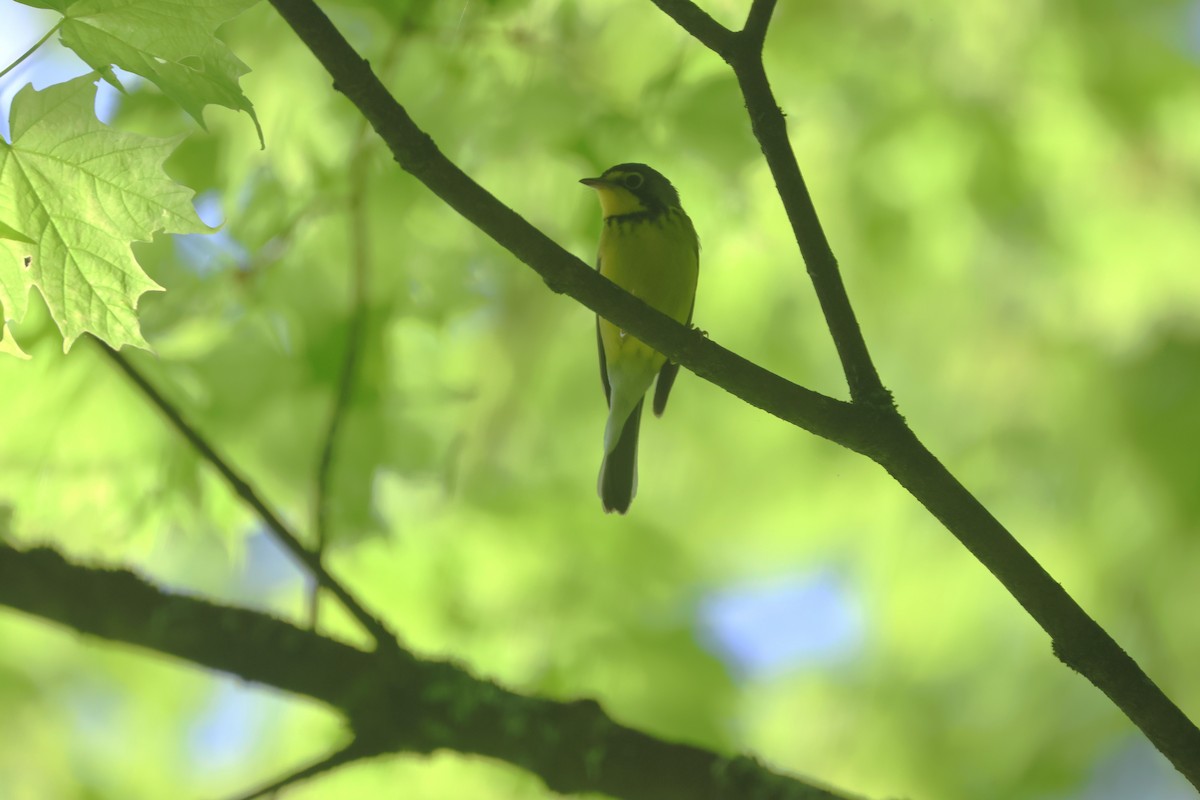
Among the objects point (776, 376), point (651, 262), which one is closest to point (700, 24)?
point (776, 376)

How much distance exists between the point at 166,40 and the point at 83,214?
0.37 metres

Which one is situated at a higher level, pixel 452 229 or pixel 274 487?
pixel 452 229

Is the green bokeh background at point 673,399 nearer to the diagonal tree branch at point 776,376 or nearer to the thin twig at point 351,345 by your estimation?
the thin twig at point 351,345

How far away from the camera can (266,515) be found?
281 cm

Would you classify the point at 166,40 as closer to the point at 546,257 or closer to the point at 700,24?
the point at 546,257

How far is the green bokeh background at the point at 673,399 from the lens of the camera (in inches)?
133

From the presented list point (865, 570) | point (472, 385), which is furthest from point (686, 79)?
point (865, 570)

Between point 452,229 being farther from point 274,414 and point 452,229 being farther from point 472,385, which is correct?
point 472,385

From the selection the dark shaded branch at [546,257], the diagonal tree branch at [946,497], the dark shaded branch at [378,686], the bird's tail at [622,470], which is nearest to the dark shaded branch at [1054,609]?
the diagonal tree branch at [946,497]

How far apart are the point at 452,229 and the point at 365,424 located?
72 centimetres

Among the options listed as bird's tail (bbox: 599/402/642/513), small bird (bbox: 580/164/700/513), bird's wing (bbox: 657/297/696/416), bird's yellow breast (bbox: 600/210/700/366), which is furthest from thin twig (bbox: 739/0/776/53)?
bird's wing (bbox: 657/297/696/416)

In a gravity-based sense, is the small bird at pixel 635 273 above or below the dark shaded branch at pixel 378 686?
above

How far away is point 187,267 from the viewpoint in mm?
3359

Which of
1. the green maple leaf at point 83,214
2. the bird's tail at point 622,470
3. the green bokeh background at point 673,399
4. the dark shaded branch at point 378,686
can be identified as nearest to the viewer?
the green maple leaf at point 83,214
